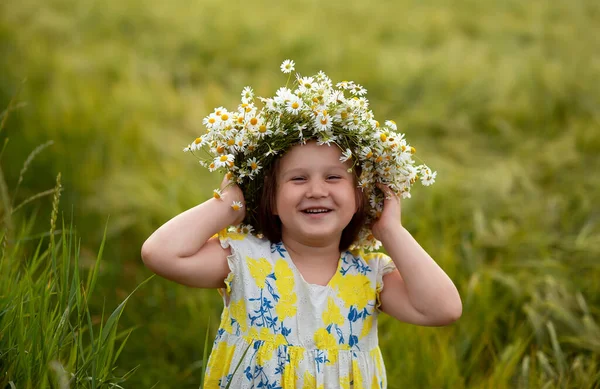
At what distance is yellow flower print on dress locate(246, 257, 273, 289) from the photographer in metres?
2.19

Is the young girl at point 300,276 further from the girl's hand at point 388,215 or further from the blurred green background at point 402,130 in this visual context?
the blurred green background at point 402,130

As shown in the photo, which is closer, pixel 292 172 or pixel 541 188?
pixel 292 172

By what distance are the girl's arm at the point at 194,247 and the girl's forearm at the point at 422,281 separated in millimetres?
514

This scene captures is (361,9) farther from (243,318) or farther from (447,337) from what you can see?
(243,318)

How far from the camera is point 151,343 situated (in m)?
3.30

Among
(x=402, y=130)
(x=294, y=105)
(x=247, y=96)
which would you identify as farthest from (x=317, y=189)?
(x=402, y=130)

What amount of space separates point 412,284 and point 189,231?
67 centimetres

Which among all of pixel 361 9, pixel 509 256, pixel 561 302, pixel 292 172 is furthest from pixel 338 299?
pixel 361 9

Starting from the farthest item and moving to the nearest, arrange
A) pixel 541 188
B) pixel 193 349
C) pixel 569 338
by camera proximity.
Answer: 1. pixel 541 188
2. pixel 193 349
3. pixel 569 338

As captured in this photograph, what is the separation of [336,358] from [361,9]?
6.58 meters

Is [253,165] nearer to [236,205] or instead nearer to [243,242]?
[236,205]

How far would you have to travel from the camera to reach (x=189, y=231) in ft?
7.06

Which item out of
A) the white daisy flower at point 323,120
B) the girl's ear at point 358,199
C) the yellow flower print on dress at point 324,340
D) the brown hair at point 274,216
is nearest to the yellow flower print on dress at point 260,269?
the brown hair at point 274,216

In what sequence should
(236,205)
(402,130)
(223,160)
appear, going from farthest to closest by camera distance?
(402,130)
(236,205)
(223,160)
